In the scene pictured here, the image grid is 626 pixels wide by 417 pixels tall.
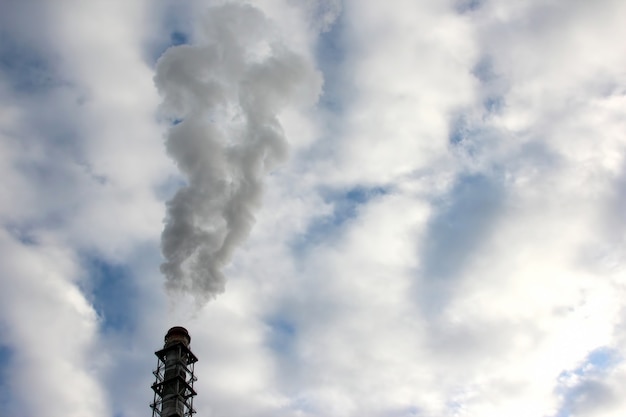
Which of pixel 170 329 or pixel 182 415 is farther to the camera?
pixel 170 329

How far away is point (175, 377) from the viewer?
49875 millimetres

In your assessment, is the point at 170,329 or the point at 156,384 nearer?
the point at 156,384

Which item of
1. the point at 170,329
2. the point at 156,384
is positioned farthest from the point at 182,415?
the point at 170,329

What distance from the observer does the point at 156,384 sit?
50156 mm

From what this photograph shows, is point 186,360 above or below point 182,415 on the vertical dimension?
above

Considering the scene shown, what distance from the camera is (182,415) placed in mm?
48594

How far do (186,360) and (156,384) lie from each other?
10.1 ft

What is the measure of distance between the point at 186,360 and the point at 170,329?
3.30 metres

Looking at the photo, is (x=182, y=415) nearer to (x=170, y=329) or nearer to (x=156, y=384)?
(x=156, y=384)

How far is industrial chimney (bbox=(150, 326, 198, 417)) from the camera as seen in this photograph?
48803 mm

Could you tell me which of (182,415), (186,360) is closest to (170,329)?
(186,360)

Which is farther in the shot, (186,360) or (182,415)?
(186,360)

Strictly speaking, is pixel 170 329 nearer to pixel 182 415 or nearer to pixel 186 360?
pixel 186 360

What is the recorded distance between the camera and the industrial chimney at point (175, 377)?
48803mm
